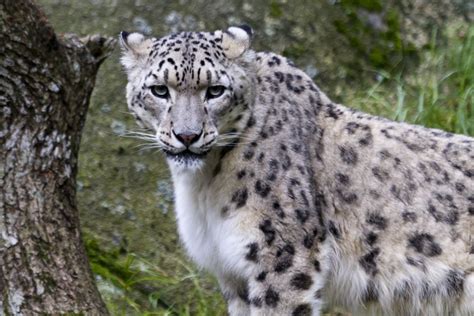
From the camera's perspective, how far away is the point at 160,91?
17.5ft

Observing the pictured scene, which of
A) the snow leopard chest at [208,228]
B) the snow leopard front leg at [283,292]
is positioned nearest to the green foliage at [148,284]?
the snow leopard chest at [208,228]

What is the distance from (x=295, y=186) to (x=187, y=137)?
763mm

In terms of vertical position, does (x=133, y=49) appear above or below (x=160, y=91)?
above

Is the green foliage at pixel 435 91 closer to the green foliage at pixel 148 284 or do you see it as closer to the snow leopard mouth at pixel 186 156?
the green foliage at pixel 148 284

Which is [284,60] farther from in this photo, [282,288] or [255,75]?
[282,288]

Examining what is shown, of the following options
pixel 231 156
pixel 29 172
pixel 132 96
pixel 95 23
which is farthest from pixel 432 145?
pixel 95 23

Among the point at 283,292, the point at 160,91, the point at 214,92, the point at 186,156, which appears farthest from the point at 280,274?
the point at 160,91

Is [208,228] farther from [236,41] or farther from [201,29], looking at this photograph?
[201,29]

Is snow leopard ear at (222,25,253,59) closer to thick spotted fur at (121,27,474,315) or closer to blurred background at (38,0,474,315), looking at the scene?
thick spotted fur at (121,27,474,315)

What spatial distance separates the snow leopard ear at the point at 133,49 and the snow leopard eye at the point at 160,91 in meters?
0.29

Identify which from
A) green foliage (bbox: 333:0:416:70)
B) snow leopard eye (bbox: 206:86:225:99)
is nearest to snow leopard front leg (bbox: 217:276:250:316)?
snow leopard eye (bbox: 206:86:225:99)

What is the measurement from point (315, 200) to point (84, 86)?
1.46 metres

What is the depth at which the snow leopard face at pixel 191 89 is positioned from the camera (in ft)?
17.1

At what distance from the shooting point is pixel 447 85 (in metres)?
8.38
